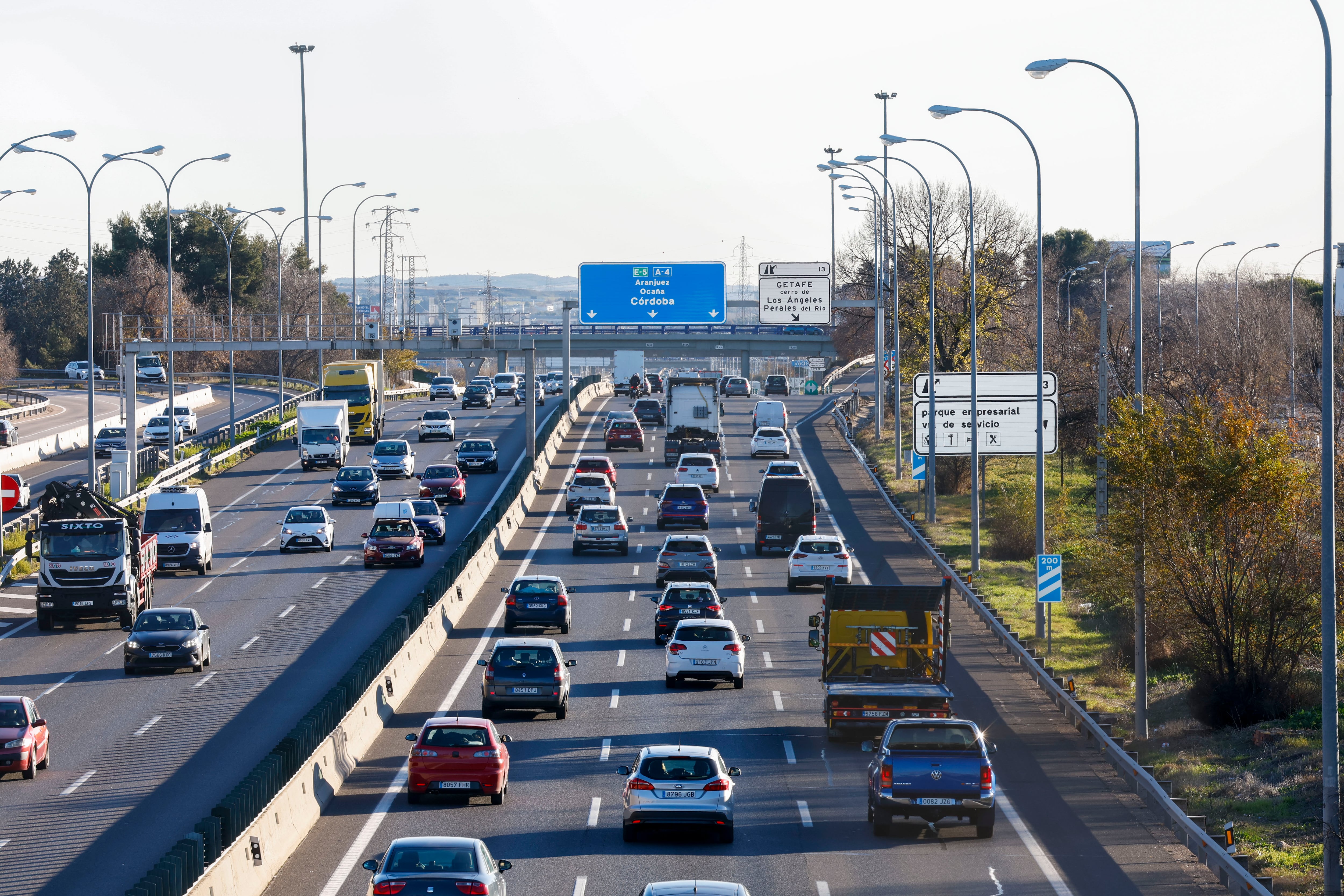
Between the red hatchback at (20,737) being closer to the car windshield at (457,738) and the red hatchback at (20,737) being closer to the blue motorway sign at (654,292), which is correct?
the car windshield at (457,738)

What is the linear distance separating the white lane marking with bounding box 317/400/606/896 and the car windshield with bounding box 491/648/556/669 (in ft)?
4.96

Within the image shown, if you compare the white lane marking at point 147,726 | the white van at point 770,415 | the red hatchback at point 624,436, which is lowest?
the white lane marking at point 147,726

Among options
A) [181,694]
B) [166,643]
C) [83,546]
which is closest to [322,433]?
[83,546]

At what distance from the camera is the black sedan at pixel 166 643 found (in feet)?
110

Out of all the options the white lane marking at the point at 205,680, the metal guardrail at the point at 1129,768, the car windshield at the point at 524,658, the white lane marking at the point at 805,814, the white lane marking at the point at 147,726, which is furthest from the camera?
the white lane marking at the point at 205,680

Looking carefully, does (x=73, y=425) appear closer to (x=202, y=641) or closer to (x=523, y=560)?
(x=523, y=560)

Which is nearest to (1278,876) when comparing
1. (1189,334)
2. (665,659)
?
(665,659)

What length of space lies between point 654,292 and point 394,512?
16833 millimetres

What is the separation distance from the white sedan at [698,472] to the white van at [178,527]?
22187 mm

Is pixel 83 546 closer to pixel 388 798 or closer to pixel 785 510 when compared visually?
pixel 388 798

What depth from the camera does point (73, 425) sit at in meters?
91.6

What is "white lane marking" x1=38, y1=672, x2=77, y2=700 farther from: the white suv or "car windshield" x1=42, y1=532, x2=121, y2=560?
the white suv

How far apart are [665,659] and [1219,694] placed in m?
11.3

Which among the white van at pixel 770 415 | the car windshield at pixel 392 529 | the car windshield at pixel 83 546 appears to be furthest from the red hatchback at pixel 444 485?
the white van at pixel 770 415
